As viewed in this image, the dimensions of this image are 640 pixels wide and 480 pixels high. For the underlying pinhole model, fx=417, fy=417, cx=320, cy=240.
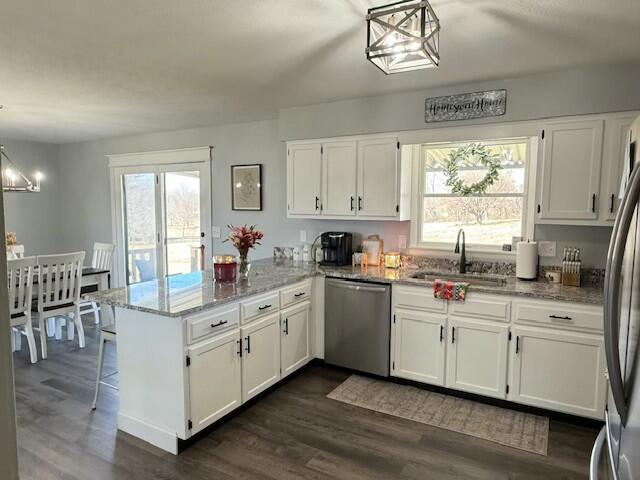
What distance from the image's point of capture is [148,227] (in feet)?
18.6

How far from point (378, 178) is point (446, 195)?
0.67m

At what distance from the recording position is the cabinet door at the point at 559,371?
2.70 meters

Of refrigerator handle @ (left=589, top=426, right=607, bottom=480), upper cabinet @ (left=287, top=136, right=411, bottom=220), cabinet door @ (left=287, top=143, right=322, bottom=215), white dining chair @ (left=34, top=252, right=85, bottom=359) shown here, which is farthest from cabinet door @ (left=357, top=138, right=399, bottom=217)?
white dining chair @ (left=34, top=252, right=85, bottom=359)

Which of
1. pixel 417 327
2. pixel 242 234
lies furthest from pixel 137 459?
pixel 417 327

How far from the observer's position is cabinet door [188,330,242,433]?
2.49 meters

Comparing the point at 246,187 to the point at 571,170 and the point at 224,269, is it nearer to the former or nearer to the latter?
the point at 224,269

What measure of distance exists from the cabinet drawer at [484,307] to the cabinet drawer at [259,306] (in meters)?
1.33

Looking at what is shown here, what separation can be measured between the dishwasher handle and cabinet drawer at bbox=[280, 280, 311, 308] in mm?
205

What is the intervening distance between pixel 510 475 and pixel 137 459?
6.98ft

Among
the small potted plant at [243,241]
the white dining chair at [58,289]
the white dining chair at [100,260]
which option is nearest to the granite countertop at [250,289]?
the small potted plant at [243,241]

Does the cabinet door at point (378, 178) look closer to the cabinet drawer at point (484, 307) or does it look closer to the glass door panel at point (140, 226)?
the cabinet drawer at point (484, 307)

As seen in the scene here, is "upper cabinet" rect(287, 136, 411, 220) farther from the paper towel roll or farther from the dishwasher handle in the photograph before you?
the paper towel roll

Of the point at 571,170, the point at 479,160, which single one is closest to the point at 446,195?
the point at 479,160

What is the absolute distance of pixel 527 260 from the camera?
3189mm
